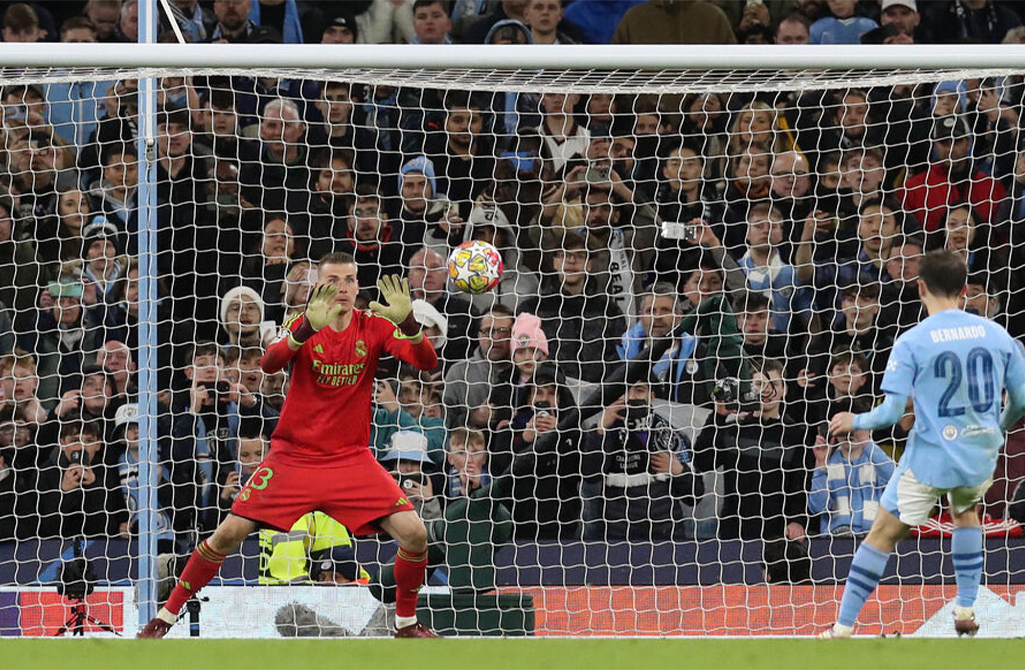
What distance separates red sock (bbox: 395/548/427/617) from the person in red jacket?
139 inches

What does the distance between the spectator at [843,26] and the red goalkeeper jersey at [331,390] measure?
4.10 metres

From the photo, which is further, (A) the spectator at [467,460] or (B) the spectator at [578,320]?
(B) the spectator at [578,320]

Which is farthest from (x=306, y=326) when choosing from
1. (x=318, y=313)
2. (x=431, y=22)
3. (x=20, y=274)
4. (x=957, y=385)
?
(x=431, y=22)

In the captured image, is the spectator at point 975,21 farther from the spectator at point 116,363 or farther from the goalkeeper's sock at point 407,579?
the spectator at point 116,363

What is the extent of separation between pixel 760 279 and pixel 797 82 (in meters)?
1.27

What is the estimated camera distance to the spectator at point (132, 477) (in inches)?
283

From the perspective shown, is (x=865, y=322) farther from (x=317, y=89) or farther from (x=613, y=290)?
(x=317, y=89)

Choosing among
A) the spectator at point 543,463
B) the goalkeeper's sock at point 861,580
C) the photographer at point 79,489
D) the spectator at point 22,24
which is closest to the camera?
the goalkeeper's sock at point 861,580

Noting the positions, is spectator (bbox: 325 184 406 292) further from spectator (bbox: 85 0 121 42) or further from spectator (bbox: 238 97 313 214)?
spectator (bbox: 85 0 121 42)

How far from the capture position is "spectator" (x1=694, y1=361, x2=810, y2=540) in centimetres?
726

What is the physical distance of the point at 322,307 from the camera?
17.9 feet

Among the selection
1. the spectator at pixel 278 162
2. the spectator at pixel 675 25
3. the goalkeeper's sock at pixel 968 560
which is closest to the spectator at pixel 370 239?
the spectator at pixel 278 162

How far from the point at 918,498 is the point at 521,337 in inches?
102

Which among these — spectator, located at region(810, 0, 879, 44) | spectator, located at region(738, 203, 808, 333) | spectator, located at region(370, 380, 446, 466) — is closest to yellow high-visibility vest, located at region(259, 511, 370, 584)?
spectator, located at region(370, 380, 446, 466)
